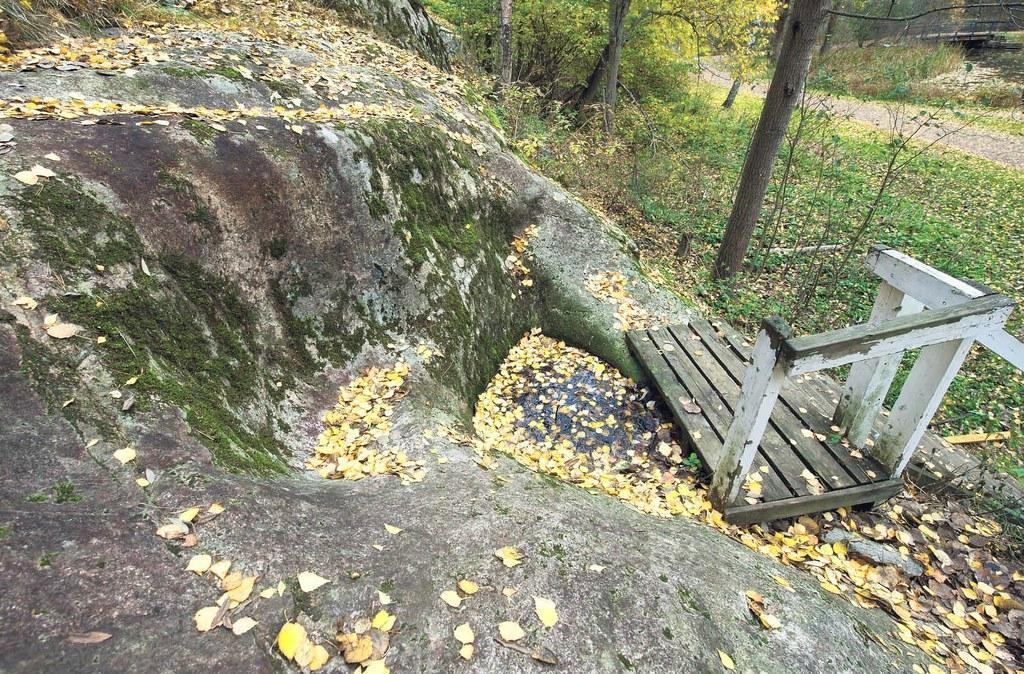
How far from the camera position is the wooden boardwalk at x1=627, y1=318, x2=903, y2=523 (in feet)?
11.4

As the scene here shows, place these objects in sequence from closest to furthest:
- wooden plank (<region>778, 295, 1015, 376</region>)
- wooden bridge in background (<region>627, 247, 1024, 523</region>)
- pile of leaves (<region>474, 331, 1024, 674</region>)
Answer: wooden plank (<region>778, 295, 1015, 376</region>) → wooden bridge in background (<region>627, 247, 1024, 523</region>) → pile of leaves (<region>474, 331, 1024, 674</region>)

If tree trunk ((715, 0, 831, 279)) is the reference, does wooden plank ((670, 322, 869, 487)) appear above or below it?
below

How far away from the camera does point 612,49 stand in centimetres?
1069

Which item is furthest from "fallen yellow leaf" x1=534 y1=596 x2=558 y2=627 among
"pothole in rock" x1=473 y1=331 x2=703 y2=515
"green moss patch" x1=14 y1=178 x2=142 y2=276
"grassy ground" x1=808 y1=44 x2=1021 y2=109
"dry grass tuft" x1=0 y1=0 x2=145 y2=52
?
"grassy ground" x1=808 y1=44 x2=1021 y2=109

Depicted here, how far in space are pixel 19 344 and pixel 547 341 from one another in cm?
430

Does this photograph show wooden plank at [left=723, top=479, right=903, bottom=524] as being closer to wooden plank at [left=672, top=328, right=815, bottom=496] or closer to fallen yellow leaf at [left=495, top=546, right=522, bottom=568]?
wooden plank at [left=672, top=328, right=815, bottom=496]

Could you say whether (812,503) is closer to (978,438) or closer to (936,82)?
(978,438)

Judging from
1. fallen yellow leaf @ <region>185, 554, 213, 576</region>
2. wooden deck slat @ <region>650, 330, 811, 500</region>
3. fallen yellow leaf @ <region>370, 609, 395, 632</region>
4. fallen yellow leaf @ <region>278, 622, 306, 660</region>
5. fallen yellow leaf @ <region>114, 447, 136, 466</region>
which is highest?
fallen yellow leaf @ <region>114, 447, 136, 466</region>

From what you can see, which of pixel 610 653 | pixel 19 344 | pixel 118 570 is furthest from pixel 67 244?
pixel 610 653

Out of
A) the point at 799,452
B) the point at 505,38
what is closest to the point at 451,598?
the point at 799,452

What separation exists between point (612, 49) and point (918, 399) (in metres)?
9.90

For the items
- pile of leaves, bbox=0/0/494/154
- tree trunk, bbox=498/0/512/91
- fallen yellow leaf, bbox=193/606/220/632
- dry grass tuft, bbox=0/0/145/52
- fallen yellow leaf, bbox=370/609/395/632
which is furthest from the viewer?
tree trunk, bbox=498/0/512/91

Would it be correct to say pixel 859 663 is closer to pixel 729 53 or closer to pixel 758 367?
pixel 758 367

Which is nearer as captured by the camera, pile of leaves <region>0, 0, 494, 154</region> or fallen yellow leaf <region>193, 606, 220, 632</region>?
fallen yellow leaf <region>193, 606, 220, 632</region>
